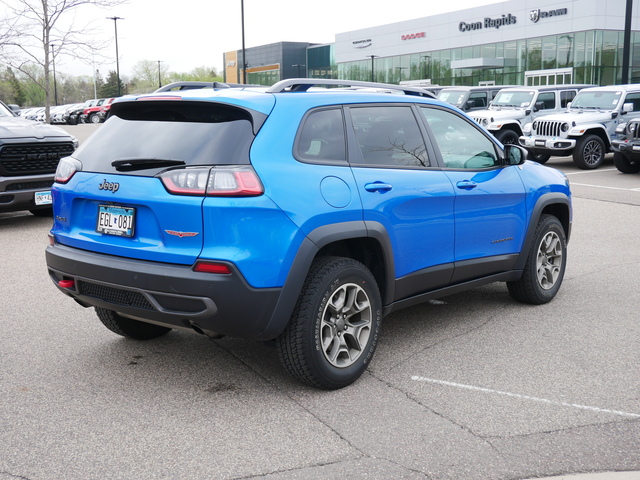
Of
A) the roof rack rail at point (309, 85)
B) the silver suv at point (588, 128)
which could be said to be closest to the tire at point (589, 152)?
the silver suv at point (588, 128)

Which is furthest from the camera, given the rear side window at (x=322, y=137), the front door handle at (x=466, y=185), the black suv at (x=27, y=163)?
the black suv at (x=27, y=163)

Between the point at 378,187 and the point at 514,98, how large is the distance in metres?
17.9

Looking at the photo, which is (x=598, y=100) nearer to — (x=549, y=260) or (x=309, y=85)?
(x=549, y=260)

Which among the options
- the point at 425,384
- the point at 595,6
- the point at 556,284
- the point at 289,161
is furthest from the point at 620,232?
the point at 595,6

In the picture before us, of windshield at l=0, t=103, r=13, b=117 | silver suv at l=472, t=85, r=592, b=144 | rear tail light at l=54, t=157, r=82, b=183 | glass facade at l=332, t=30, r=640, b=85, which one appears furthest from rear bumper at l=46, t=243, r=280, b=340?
Answer: glass facade at l=332, t=30, r=640, b=85

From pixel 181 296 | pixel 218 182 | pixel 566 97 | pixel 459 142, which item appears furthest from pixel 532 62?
pixel 181 296

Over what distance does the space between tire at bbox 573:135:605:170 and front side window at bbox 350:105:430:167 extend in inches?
556

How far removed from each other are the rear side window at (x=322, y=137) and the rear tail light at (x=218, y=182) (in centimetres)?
40

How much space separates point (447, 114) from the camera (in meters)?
5.22

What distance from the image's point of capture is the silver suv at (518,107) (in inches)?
782

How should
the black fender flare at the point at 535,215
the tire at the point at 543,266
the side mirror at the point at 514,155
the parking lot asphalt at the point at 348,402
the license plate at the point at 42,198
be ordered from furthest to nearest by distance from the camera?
the license plate at the point at 42,198, the tire at the point at 543,266, the black fender flare at the point at 535,215, the side mirror at the point at 514,155, the parking lot asphalt at the point at 348,402

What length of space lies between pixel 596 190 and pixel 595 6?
38757mm

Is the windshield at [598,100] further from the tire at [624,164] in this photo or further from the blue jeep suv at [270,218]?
the blue jeep suv at [270,218]

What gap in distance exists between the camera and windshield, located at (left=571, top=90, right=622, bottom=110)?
18481 millimetres
